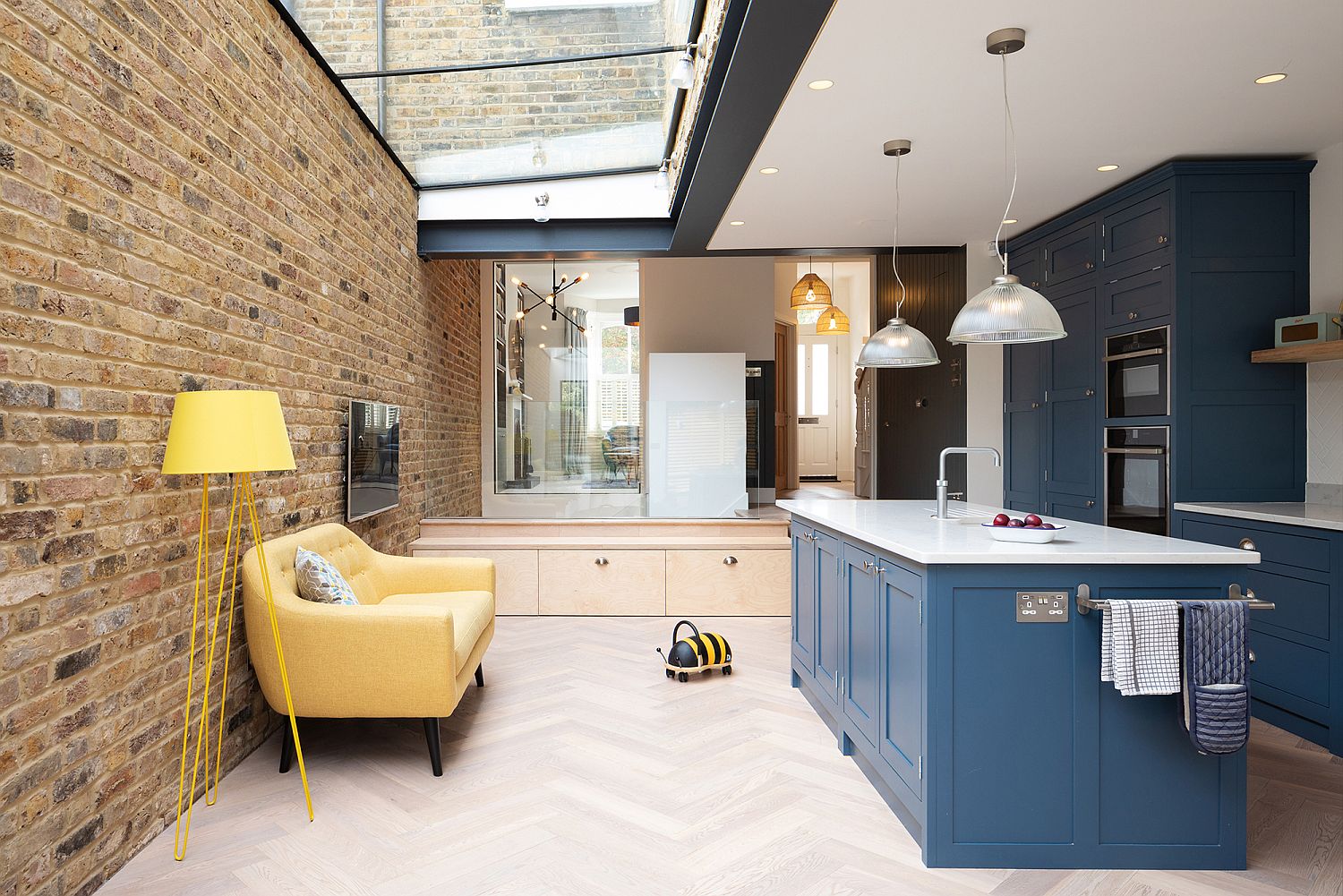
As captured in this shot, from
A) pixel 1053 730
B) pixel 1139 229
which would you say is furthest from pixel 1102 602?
pixel 1139 229

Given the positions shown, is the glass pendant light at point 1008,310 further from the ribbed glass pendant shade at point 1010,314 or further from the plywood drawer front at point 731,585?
the plywood drawer front at point 731,585

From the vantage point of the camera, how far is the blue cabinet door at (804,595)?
353 cm

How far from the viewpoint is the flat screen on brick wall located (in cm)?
406

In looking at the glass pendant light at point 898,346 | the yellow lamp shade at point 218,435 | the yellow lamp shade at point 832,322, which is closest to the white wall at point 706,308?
the yellow lamp shade at point 832,322

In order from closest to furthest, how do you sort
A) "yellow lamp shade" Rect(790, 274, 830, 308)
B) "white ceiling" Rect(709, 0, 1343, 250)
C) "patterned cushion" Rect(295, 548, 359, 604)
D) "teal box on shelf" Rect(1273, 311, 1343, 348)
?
"white ceiling" Rect(709, 0, 1343, 250), "patterned cushion" Rect(295, 548, 359, 604), "teal box on shelf" Rect(1273, 311, 1343, 348), "yellow lamp shade" Rect(790, 274, 830, 308)

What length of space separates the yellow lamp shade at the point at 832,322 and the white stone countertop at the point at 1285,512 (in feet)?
16.8

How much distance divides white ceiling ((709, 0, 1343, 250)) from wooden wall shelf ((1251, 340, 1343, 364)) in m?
1.00

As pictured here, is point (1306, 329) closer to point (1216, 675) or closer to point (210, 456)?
point (1216, 675)

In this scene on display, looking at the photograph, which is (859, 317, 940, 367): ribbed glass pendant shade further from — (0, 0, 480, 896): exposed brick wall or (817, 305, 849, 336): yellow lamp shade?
(817, 305, 849, 336): yellow lamp shade

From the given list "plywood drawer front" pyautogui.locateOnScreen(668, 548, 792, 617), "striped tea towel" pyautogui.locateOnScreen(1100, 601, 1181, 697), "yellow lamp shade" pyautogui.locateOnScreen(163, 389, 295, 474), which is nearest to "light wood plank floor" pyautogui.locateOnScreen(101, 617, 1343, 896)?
"striped tea towel" pyautogui.locateOnScreen(1100, 601, 1181, 697)

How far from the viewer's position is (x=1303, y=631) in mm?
3246

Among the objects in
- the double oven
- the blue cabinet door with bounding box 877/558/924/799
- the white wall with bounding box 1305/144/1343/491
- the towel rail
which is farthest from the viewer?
the double oven

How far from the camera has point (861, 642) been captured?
111 inches

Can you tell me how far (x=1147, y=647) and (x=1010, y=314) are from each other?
1203mm
